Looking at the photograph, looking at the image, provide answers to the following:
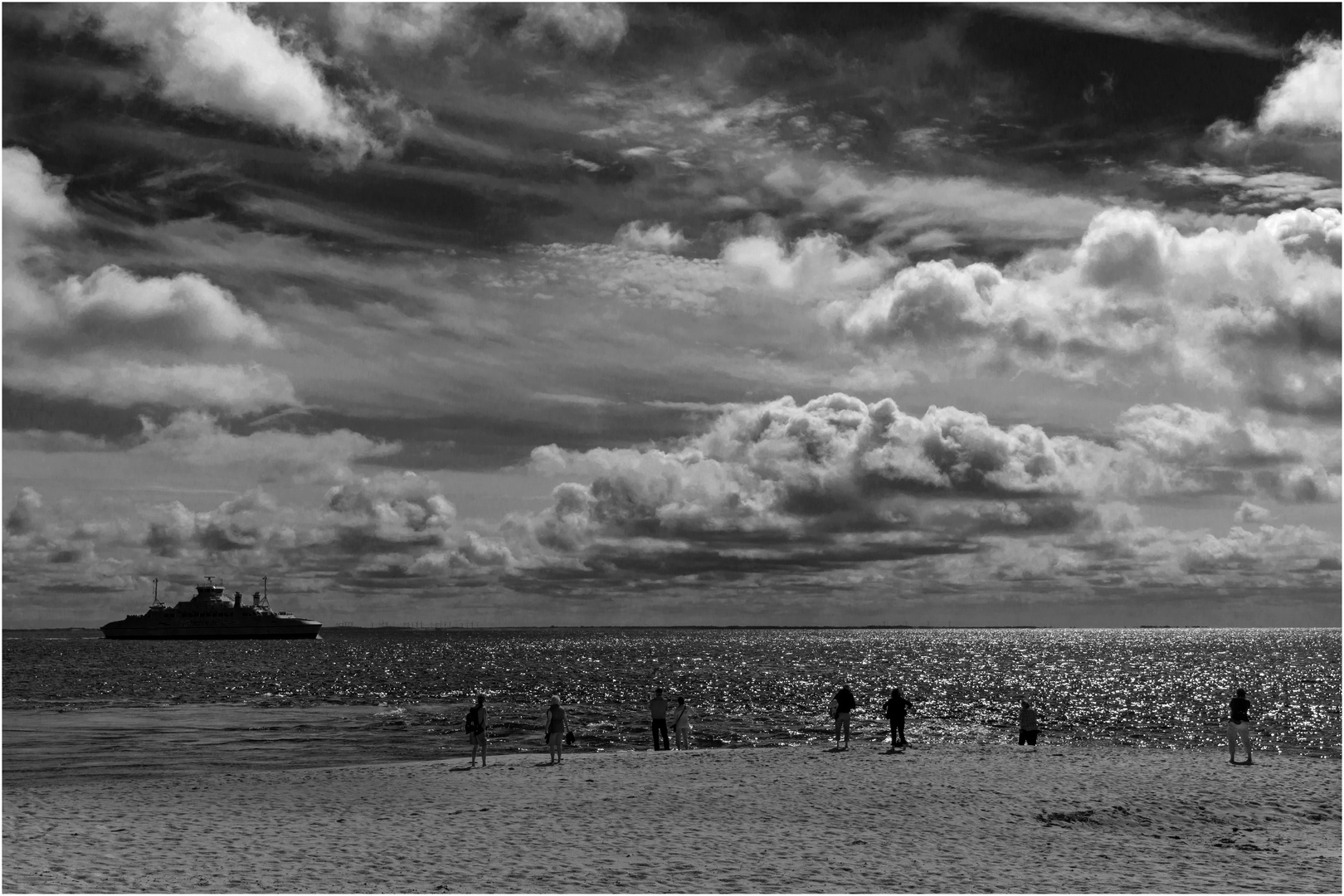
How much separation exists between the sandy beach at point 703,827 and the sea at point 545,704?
746 centimetres

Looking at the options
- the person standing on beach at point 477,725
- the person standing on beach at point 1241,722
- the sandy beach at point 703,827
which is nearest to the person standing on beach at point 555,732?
the sandy beach at point 703,827

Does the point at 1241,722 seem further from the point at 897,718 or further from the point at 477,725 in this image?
the point at 477,725

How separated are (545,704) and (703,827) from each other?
43.3m

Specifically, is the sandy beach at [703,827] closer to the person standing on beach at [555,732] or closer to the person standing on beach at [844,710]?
the person standing on beach at [555,732]

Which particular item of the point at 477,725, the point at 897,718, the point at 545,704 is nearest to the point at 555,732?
the point at 477,725

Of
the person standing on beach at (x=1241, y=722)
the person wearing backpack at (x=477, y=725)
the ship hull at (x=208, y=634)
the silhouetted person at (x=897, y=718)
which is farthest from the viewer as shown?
the ship hull at (x=208, y=634)

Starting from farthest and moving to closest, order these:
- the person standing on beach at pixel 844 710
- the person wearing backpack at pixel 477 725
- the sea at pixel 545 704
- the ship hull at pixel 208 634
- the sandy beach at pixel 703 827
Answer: the ship hull at pixel 208 634, the sea at pixel 545 704, the person standing on beach at pixel 844 710, the person wearing backpack at pixel 477 725, the sandy beach at pixel 703 827

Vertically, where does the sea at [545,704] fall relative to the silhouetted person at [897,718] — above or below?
below

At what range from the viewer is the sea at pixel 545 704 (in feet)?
132

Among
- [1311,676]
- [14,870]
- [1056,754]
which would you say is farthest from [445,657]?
[14,870]

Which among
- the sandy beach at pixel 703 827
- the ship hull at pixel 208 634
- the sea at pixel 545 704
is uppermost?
the sandy beach at pixel 703 827

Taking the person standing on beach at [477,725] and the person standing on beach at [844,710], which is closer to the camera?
the person standing on beach at [477,725]

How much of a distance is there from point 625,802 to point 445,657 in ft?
430

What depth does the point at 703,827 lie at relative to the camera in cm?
2006
